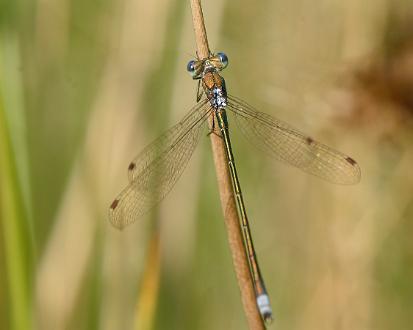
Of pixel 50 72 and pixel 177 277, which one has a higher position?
pixel 50 72

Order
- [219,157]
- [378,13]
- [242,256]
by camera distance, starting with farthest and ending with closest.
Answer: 1. [378,13]
2. [219,157]
3. [242,256]

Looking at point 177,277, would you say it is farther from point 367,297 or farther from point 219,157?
point 219,157

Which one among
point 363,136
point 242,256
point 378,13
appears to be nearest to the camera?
point 242,256

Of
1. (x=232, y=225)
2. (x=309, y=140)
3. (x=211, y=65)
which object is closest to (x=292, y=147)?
(x=309, y=140)

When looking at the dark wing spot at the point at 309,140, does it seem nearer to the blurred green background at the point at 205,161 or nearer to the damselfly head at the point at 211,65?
the blurred green background at the point at 205,161

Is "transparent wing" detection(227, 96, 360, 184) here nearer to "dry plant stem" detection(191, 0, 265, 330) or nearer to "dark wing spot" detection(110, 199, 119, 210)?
"dark wing spot" detection(110, 199, 119, 210)

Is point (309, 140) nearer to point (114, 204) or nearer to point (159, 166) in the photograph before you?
point (159, 166)

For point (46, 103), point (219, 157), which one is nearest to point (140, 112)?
point (46, 103)
